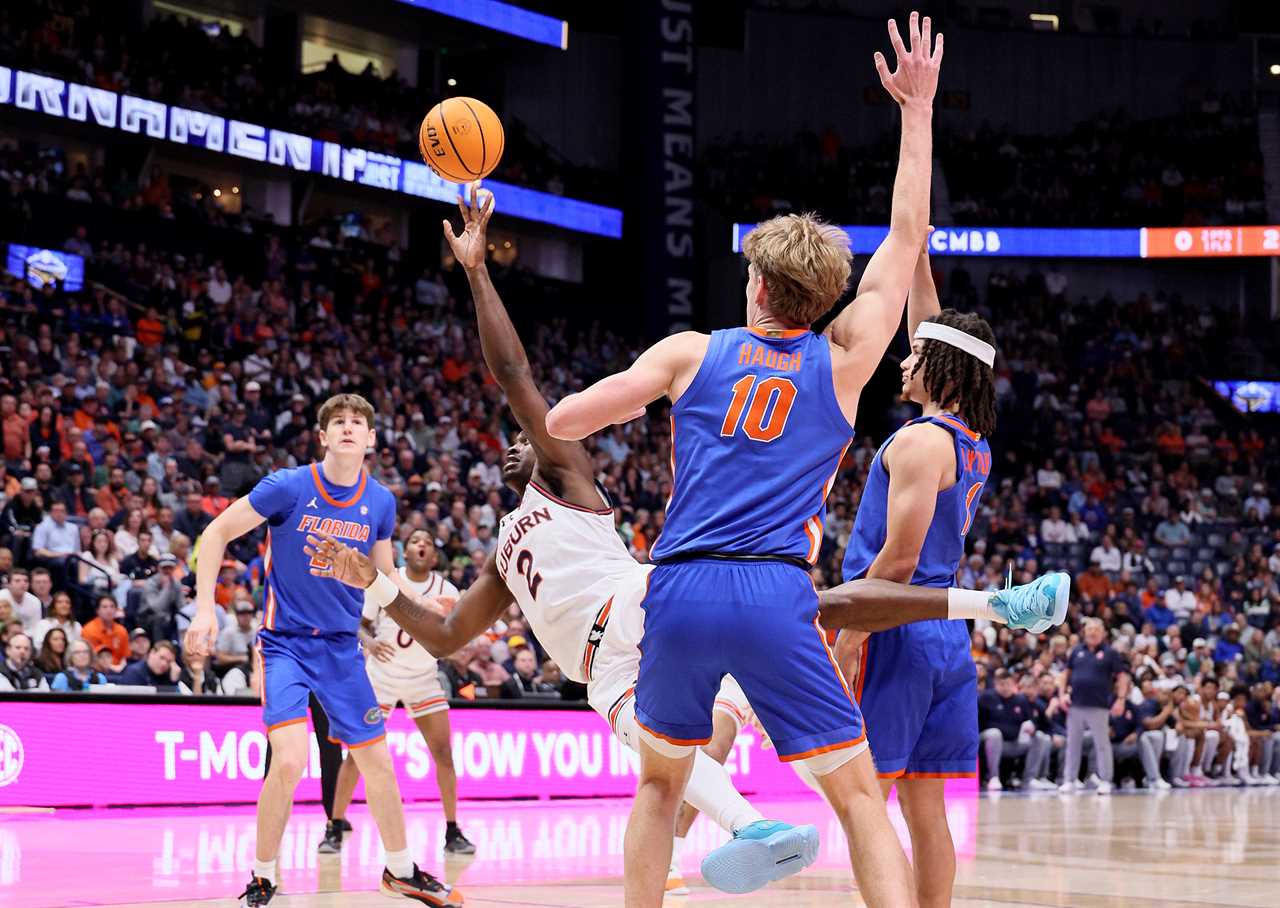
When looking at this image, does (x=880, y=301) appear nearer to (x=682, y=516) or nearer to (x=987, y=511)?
(x=682, y=516)

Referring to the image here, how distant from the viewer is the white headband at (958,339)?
5289 millimetres

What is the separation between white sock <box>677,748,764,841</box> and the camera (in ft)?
17.9

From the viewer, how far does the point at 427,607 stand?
5777 millimetres

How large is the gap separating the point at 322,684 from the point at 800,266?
13.2 feet

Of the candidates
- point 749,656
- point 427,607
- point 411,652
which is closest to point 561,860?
point 411,652

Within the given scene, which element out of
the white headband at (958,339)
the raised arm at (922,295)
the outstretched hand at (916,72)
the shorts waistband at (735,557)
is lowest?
the shorts waistband at (735,557)

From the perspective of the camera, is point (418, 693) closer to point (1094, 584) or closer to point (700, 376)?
point (700, 376)

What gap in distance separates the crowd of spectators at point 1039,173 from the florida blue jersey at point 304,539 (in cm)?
2578

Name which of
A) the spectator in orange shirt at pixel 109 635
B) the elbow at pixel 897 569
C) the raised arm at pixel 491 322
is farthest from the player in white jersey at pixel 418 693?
the elbow at pixel 897 569

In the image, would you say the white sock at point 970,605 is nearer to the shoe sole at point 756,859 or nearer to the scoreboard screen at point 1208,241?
the shoe sole at point 756,859

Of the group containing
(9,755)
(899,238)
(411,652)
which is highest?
(899,238)

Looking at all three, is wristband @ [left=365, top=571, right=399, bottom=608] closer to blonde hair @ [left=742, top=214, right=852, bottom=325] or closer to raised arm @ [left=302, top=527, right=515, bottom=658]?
raised arm @ [left=302, top=527, right=515, bottom=658]

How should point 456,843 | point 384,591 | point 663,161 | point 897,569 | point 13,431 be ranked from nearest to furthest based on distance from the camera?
point 897,569, point 384,591, point 456,843, point 13,431, point 663,161

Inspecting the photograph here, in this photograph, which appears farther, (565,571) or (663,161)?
(663,161)
